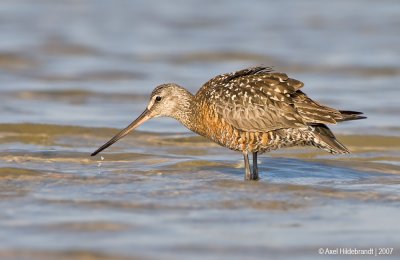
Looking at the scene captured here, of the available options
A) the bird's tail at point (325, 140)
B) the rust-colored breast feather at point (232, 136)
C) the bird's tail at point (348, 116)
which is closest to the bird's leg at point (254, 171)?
the rust-colored breast feather at point (232, 136)

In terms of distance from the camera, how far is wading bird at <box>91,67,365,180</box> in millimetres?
8711

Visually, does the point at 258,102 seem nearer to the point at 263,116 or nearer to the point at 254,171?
the point at 263,116

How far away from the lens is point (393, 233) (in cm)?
701

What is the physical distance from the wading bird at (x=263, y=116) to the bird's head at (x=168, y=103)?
0.40 metres

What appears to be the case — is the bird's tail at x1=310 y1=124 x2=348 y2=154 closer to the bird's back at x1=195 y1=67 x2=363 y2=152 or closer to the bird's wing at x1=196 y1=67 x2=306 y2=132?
the bird's back at x1=195 y1=67 x2=363 y2=152

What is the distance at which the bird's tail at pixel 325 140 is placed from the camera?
870 cm

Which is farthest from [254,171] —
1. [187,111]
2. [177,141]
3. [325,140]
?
[177,141]

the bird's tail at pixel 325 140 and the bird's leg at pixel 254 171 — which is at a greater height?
the bird's tail at pixel 325 140

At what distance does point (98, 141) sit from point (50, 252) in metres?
4.52

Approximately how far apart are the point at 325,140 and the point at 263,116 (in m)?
0.60

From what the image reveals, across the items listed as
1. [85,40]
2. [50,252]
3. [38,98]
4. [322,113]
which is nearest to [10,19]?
[85,40]

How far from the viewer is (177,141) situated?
36.0 ft

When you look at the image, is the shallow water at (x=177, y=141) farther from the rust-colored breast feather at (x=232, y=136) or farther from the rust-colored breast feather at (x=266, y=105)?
the rust-colored breast feather at (x=266, y=105)

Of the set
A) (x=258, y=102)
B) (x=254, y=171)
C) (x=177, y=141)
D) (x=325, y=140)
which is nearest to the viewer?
(x=325, y=140)
